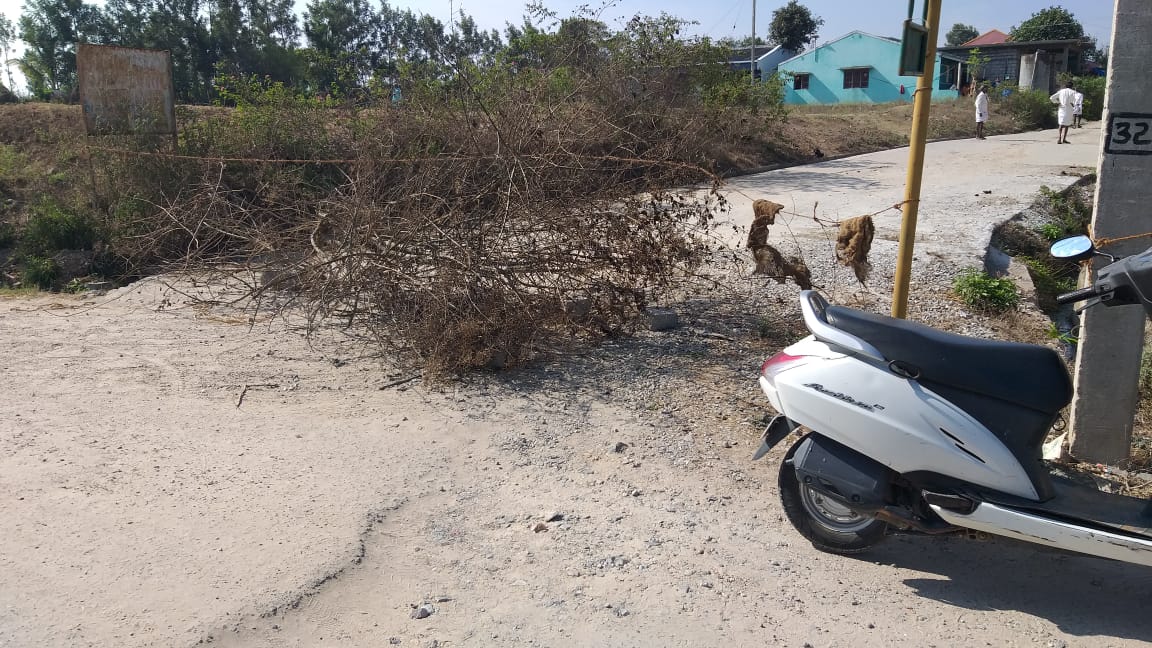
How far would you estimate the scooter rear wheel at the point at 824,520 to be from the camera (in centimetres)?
357

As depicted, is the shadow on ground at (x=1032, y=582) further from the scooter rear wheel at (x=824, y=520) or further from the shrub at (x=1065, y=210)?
the shrub at (x=1065, y=210)

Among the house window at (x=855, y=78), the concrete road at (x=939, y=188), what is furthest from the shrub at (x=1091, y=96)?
the house window at (x=855, y=78)

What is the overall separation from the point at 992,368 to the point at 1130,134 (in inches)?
76.1

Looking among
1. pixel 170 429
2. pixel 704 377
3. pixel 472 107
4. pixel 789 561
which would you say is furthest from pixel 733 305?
pixel 170 429

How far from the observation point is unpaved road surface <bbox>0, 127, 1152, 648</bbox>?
3191mm

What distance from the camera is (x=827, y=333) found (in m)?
3.55

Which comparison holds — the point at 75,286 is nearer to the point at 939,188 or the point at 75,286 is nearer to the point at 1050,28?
the point at 939,188

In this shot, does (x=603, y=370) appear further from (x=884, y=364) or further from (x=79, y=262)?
(x=79, y=262)

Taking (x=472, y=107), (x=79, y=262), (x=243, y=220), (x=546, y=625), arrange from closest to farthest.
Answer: (x=546, y=625) → (x=472, y=107) → (x=243, y=220) → (x=79, y=262)

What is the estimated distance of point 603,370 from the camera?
597cm

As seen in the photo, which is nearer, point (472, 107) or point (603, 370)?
point (603, 370)

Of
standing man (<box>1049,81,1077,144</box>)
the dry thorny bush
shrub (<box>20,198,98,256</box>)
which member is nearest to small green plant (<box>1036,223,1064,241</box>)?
the dry thorny bush

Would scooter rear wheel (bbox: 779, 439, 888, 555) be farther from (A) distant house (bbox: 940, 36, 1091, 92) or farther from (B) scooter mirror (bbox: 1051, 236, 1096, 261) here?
(A) distant house (bbox: 940, 36, 1091, 92)

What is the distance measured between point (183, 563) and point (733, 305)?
197 inches
